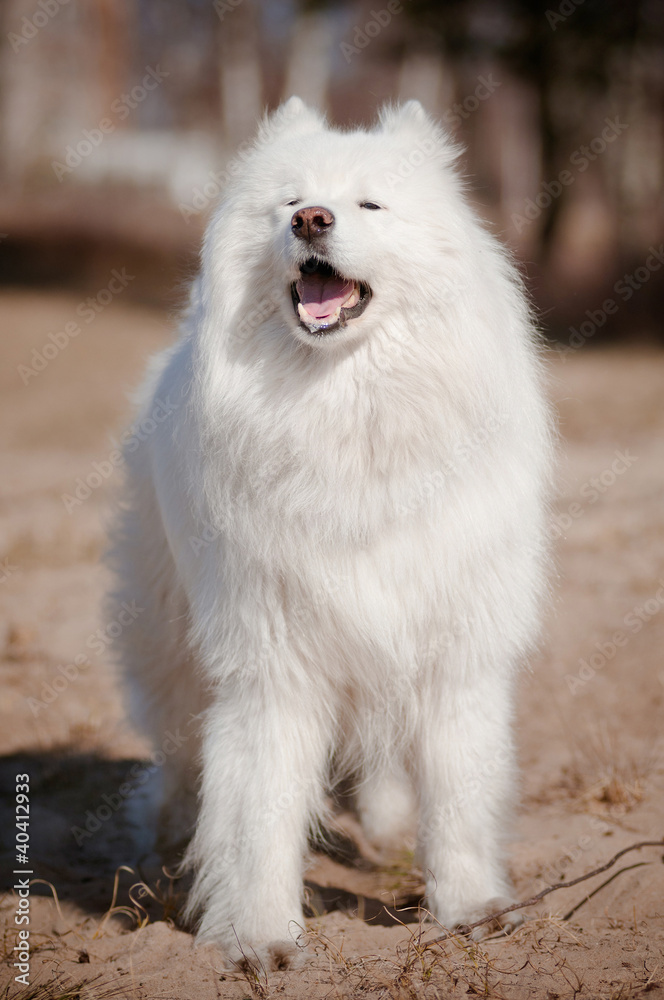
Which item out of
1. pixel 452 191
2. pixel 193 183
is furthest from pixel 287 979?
pixel 193 183

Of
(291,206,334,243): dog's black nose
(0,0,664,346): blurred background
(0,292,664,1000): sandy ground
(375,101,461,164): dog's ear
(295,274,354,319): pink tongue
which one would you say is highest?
(0,0,664,346): blurred background

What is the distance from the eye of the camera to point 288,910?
2.73m

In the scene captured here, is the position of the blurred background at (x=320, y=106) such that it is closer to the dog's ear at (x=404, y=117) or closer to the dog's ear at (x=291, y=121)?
the dog's ear at (x=291, y=121)

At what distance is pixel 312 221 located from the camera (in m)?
2.51

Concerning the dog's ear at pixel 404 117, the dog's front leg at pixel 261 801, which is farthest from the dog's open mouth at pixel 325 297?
the dog's front leg at pixel 261 801

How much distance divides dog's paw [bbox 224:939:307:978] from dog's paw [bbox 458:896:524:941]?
50cm

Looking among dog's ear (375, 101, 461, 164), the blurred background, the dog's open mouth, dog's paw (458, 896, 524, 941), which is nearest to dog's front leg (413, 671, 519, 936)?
dog's paw (458, 896, 524, 941)

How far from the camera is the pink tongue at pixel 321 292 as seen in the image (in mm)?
2637

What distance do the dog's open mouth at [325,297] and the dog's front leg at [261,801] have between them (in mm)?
1039

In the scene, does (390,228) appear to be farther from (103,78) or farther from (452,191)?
(103,78)

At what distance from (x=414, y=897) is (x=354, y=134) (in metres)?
2.76

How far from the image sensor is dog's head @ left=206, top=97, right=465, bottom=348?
101 inches

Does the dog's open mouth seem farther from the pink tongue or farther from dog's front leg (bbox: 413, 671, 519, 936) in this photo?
dog's front leg (bbox: 413, 671, 519, 936)

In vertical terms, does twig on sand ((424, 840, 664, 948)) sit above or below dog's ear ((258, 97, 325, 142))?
below
